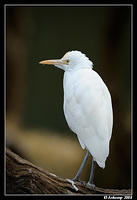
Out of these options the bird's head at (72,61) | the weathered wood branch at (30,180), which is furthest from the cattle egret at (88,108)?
the weathered wood branch at (30,180)

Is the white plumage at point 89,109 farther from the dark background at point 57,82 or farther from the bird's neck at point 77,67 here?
the dark background at point 57,82

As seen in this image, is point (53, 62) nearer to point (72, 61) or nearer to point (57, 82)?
point (72, 61)

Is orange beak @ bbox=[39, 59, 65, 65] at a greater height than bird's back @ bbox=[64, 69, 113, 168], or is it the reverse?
orange beak @ bbox=[39, 59, 65, 65]

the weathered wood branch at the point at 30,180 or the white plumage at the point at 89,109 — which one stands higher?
the white plumage at the point at 89,109

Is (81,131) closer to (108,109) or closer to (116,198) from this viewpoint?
(108,109)

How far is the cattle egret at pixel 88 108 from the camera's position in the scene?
2301 millimetres

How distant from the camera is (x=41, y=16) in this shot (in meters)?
2.69

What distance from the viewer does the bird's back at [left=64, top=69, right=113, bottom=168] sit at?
2.30 meters

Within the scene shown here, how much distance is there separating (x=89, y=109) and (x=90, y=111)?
0.04ft

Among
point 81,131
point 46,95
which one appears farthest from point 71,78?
point 46,95

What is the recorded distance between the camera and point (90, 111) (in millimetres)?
2330

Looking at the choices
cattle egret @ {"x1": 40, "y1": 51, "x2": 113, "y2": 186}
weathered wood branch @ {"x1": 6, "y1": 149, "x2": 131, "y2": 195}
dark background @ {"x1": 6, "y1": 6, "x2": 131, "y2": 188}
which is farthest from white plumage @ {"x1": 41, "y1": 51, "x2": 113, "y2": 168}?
dark background @ {"x1": 6, "y1": 6, "x2": 131, "y2": 188}

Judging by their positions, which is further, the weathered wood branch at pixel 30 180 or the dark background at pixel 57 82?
the dark background at pixel 57 82

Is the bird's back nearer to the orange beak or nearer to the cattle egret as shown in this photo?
the cattle egret
